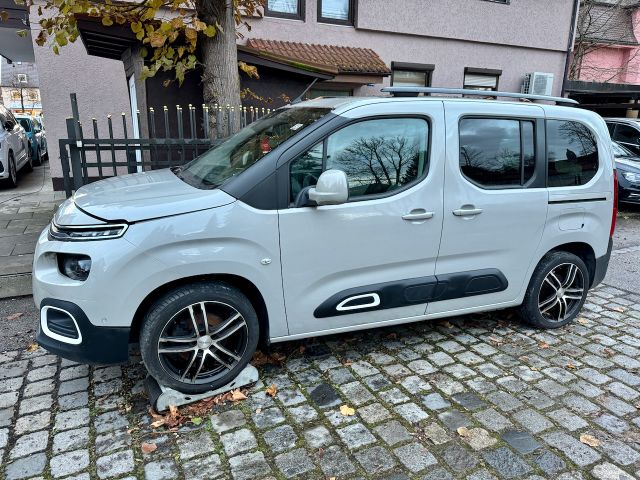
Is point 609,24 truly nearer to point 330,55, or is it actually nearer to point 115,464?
point 330,55

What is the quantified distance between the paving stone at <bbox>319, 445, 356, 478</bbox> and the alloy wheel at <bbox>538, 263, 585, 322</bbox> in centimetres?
238

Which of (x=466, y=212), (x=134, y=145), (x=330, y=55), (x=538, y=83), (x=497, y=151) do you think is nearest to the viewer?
(x=466, y=212)

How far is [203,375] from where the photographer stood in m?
3.04

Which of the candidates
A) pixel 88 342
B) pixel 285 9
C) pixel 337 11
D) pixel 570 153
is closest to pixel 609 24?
pixel 337 11

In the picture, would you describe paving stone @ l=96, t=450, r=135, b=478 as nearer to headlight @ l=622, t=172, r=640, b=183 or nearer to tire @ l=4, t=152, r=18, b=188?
tire @ l=4, t=152, r=18, b=188

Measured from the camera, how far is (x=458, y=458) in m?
2.56

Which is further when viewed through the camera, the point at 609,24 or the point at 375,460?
the point at 609,24

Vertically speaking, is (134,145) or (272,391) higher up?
(134,145)

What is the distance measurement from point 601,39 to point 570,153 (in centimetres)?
Answer: 1995

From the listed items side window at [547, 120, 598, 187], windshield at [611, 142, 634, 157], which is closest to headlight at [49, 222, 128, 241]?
side window at [547, 120, 598, 187]

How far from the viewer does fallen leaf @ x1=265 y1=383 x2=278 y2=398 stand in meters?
3.11

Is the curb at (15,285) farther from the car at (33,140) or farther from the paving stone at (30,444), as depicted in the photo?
the car at (33,140)

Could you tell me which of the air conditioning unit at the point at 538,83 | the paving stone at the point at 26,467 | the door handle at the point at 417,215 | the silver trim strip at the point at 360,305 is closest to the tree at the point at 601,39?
the air conditioning unit at the point at 538,83

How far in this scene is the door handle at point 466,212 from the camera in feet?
11.2
